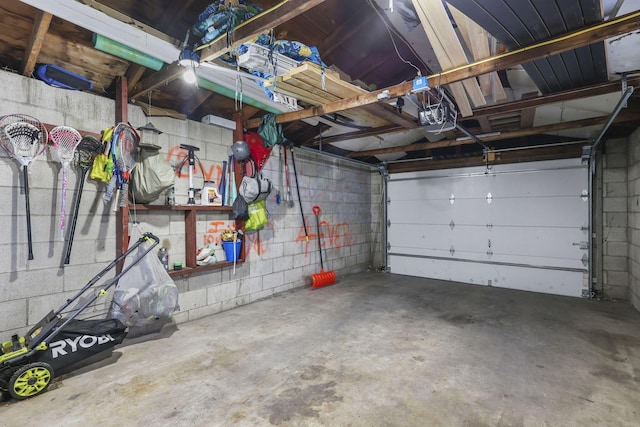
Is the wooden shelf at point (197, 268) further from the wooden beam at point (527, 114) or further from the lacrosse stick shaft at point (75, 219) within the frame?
the wooden beam at point (527, 114)

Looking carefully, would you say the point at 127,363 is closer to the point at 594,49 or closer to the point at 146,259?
the point at 146,259

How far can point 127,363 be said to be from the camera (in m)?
2.54

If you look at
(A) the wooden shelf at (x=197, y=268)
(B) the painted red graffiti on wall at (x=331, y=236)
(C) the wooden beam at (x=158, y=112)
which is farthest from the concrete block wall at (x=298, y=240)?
(C) the wooden beam at (x=158, y=112)

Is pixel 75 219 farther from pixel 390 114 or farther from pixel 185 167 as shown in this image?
pixel 390 114

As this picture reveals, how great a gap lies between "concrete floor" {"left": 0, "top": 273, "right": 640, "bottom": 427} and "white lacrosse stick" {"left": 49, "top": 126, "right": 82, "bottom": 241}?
1.46 m

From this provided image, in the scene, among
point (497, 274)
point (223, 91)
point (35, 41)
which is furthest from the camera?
point (497, 274)

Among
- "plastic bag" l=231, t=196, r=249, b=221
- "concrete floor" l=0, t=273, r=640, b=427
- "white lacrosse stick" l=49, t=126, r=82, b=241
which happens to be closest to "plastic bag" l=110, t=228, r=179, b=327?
"concrete floor" l=0, t=273, r=640, b=427

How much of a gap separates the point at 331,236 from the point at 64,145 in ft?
13.6

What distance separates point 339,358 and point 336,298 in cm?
189

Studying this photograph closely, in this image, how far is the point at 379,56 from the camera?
3473 mm

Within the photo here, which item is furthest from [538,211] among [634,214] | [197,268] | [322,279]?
[197,268]

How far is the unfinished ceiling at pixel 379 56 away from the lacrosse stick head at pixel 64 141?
0.54 metres

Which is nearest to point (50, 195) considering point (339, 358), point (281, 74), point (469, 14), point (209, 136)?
point (209, 136)

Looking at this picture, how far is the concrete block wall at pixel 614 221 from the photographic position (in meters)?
4.49
